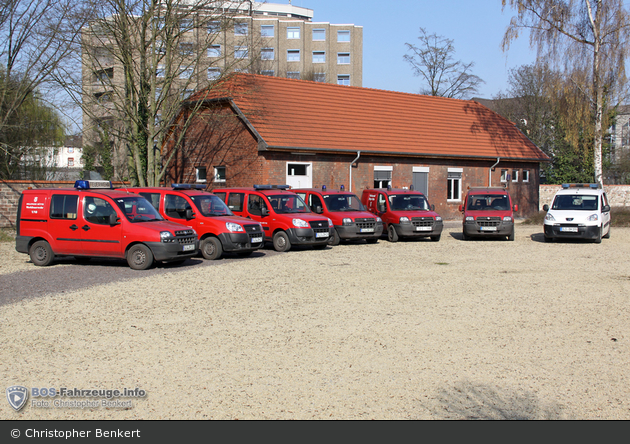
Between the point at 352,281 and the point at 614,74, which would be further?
the point at 614,74

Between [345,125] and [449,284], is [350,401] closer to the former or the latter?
[449,284]

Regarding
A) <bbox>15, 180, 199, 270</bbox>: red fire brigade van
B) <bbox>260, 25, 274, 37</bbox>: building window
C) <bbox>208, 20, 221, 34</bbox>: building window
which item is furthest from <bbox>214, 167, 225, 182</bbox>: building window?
<bbox>260, 25, 274, 37</bbox>: building window

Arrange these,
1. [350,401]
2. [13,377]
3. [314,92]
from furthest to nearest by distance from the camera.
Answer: [314,92] < [13,377] < [350,401]

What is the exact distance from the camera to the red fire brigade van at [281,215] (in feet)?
59.2

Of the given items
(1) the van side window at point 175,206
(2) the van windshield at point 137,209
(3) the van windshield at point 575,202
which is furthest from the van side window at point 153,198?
(3) the van windshield at point 575,202

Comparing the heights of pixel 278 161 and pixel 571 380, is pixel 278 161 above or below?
above

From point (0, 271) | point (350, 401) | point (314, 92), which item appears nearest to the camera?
point (350, 401)

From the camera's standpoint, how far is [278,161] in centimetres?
2730

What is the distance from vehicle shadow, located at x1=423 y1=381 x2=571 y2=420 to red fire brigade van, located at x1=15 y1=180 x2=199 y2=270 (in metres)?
9.58

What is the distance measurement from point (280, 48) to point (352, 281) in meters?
68.5

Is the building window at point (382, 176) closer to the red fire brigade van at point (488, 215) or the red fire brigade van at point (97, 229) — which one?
the red fire brigade van at point (488, 215)

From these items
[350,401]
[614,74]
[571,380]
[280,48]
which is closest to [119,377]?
[350,401]

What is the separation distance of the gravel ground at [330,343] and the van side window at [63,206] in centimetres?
159

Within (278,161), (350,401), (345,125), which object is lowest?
(350,401)
